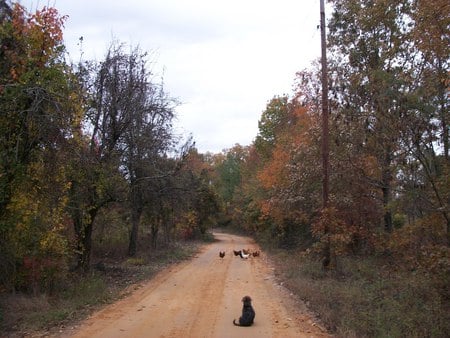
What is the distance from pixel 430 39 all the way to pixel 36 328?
11.9m

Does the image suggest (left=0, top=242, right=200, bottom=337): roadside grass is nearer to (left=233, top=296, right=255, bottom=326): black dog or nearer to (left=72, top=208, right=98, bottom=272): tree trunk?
(left=72, top=208, right=98, bottom=272): tree trunk

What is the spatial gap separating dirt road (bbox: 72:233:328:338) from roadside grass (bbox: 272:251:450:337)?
23.5 inches

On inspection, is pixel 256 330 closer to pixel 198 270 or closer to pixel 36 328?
pixel 36 328

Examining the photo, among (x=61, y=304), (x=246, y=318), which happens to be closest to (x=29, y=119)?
(x=61, y=304)

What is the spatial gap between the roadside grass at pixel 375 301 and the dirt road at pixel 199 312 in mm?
596

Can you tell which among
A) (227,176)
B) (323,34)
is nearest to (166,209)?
(323,34)

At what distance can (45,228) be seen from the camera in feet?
44.9

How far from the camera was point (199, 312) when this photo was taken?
1186cm

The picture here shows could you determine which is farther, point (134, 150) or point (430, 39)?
point (134, 150)

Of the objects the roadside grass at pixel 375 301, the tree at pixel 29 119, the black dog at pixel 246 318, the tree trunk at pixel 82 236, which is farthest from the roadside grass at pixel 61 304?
the roadside grass at pixel 375 301

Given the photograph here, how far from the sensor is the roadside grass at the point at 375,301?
31.4 ft

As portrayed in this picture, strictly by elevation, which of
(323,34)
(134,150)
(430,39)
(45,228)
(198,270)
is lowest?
(198,270)

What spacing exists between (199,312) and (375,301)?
4503mm

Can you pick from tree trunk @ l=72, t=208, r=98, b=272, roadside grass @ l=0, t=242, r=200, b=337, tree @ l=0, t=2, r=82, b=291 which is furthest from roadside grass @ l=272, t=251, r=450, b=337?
tree trunk @ l=72, t=208, r=98, b=272
